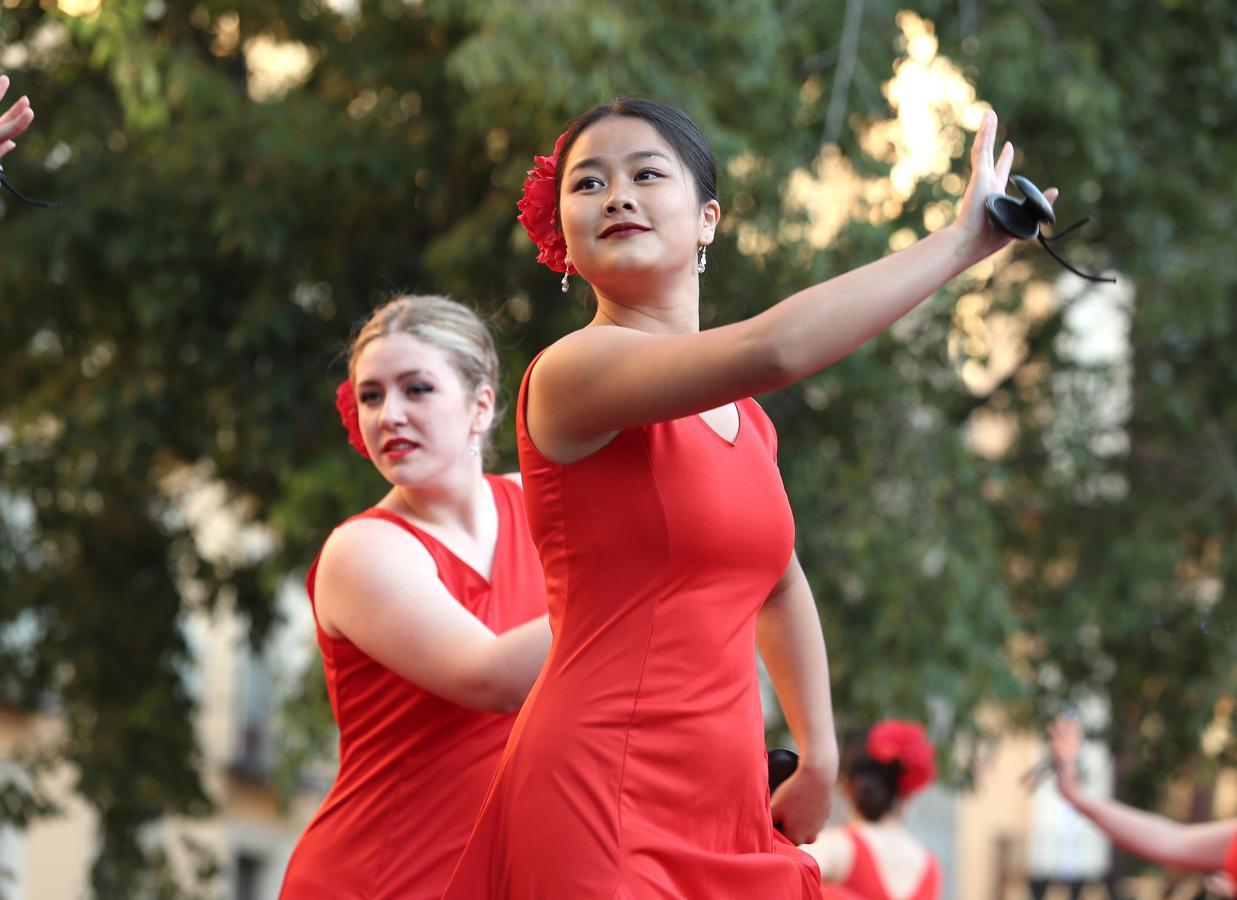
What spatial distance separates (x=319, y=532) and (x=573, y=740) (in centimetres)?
696

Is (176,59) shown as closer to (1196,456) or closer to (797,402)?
(797,402)

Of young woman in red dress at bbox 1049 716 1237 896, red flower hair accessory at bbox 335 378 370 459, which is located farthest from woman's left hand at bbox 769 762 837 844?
young woman in red dress at bbox 1049 716 1237 896

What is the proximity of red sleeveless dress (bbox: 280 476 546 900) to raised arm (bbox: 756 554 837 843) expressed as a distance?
602mm

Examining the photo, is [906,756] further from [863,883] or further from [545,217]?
[545,217]

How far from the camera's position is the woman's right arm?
314cm

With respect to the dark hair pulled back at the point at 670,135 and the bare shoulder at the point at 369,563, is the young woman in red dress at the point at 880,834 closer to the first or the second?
the bare shoulder at the point at 369,563

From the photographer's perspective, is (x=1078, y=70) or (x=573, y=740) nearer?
(x=573, y=740)

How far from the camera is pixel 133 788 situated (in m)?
11.3

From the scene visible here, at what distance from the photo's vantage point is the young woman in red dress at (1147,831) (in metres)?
5.86

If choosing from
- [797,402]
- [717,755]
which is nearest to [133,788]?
[797,402]

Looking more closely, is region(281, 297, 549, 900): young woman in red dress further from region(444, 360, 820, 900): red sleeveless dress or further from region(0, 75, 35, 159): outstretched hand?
region(0, 75, 35, 159): outstretched hand

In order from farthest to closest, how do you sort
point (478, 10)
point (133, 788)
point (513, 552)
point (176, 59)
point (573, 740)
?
point (133, 788)
point (176, 59)
point (478, 10)
point (513, 552)
point (573, 740)

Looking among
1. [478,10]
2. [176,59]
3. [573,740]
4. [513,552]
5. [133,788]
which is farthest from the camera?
[133,788]

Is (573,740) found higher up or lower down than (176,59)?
lower down
